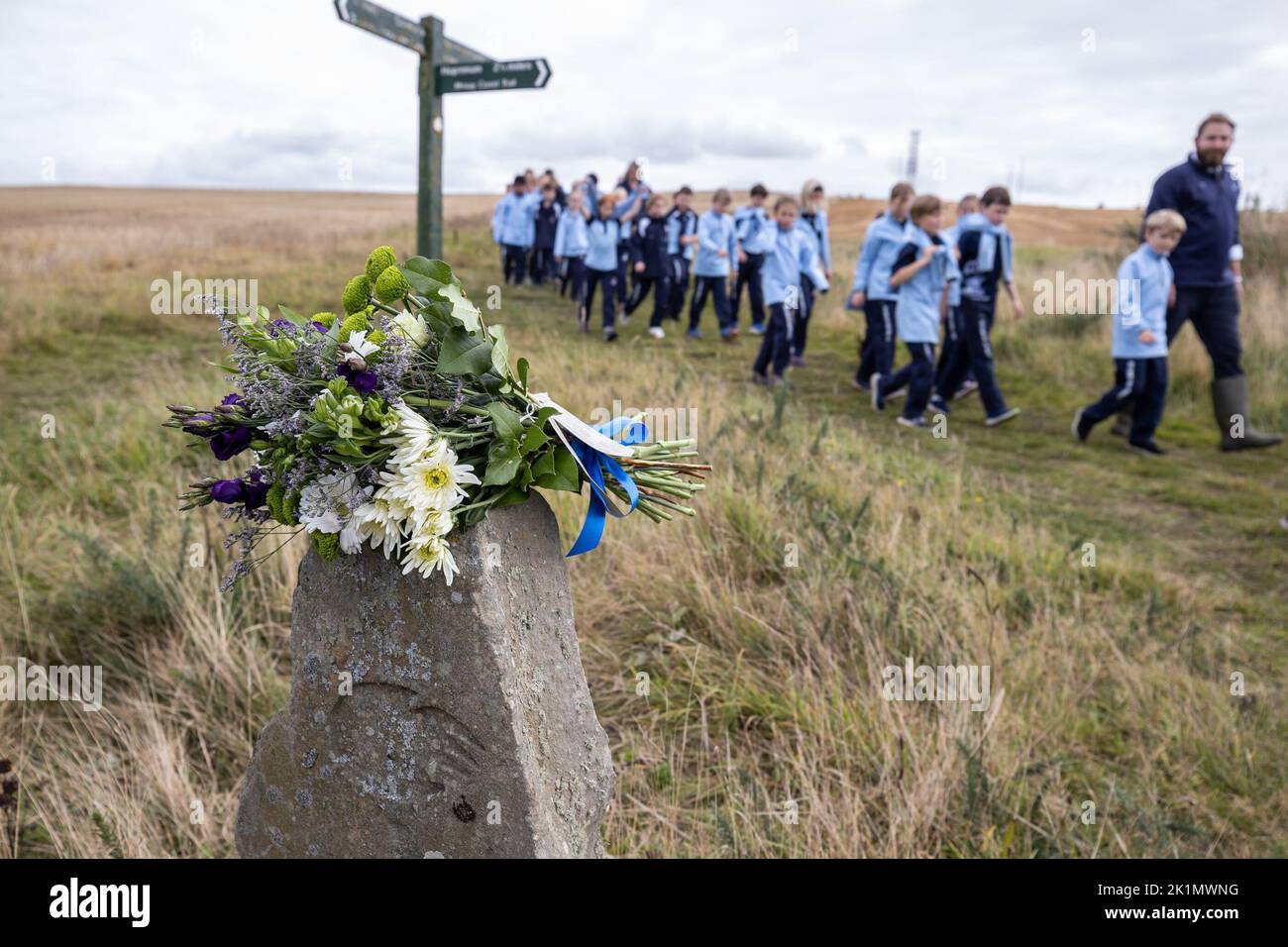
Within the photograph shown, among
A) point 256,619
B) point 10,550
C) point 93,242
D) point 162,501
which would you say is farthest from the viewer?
point 93,242

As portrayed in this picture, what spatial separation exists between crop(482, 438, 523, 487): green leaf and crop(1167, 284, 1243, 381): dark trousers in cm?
738

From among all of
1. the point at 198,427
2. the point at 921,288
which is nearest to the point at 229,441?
the point at 198,427

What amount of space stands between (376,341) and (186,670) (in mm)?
2261

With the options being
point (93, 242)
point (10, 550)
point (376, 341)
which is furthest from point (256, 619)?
point (93, 242)

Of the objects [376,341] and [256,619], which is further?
[256,619]

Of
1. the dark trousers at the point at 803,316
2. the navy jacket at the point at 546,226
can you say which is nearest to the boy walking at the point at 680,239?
the dark trousers at the point at 803,316

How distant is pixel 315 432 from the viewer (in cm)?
197

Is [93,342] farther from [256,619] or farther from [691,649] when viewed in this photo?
[691,649]

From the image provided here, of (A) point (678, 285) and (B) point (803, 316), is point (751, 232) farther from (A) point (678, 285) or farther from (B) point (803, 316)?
(B) point (803, 316)

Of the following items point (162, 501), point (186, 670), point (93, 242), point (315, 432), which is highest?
point (93, 242)

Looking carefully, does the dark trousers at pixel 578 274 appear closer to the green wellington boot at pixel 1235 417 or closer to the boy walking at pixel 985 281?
the boy walking at pixel 985 281

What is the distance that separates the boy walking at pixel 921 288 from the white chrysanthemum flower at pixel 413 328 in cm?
691

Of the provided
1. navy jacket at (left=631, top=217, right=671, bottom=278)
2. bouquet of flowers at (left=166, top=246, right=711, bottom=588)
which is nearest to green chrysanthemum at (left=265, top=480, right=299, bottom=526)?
bouquet of flowers at (left=166, top=246, right=711, bottom=588)
